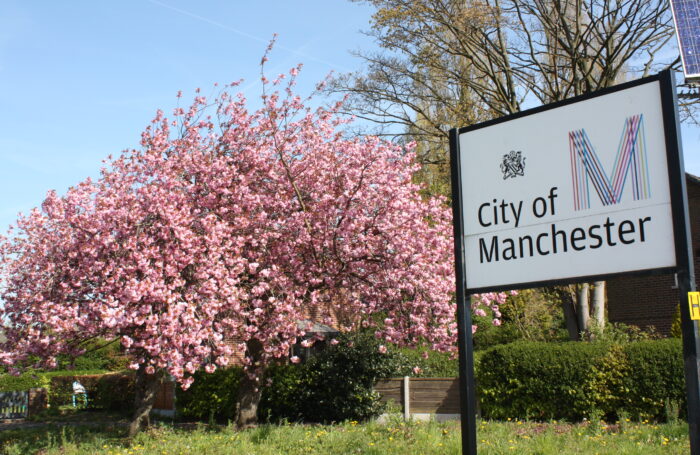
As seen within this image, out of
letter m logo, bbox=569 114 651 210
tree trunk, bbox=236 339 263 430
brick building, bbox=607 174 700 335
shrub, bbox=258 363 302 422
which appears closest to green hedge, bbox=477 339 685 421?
shrub, bbox=258 363 302 422

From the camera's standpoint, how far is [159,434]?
13008 mm

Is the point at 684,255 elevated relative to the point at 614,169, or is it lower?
lower

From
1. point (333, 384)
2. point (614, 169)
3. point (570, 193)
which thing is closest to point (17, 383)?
point (333, 384)

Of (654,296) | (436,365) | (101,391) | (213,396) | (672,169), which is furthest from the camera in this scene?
(101,391)

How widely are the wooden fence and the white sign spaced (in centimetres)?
1017

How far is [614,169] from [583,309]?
1469cm

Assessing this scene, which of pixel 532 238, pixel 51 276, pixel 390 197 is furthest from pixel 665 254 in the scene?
pixel 51 276

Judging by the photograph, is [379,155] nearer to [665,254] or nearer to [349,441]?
[349,441]

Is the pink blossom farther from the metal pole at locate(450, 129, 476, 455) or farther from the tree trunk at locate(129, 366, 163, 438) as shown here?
the metal pole at locate(450, 129, 476, 455)

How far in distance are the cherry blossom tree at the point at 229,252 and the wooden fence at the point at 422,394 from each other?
2913 millimetres

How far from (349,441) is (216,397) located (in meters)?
8.37

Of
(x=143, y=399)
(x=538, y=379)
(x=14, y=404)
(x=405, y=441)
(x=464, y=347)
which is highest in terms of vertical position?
(x=464, y=347)

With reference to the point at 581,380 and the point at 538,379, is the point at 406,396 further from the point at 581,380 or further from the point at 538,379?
the point at 581,380

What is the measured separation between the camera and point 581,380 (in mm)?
13781
